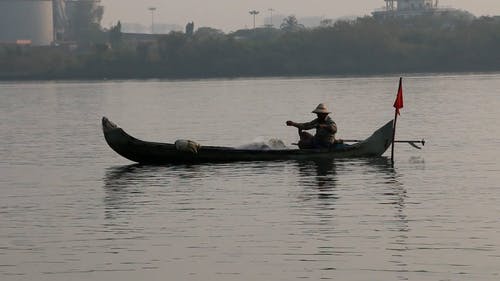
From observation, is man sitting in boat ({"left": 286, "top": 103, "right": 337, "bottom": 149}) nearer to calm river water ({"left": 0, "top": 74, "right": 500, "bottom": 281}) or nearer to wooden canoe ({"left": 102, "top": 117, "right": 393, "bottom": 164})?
wooden canoe ({"left": 102, "top": 117, "right": 393, "bottom": 164})

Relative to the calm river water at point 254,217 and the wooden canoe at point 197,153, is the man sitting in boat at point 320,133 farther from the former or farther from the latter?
the calm river water at point 254,217

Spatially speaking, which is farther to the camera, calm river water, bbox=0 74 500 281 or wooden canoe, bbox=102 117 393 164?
wooden canoe, bbox=102 117 393 164

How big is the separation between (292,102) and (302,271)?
79570 millimetres

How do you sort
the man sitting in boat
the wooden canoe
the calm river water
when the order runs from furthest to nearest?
the wooden canoe → the man sitting in boat → the calm river water

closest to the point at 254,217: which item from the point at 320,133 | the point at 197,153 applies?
the point at 320,133

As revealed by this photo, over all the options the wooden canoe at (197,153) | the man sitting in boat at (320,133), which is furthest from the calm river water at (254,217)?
the man sitting in boat at (320,133)

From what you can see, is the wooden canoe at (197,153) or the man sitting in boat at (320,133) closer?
the man sitting in boat at (320,133)

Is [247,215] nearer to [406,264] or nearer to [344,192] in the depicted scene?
[344,192]

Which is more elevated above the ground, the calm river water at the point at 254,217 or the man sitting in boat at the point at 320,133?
the man sitting in boat at the point at 320,133

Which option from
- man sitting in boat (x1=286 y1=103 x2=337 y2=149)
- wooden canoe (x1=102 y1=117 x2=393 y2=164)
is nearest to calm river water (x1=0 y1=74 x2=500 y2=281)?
wooden canoe (x1=102 y1=117 x2=393 y2=164)

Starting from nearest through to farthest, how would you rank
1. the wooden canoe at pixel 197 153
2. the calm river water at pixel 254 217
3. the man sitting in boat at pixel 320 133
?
the calm river water at pixel 254 217 < the man sitting in boat at pixel 320 133 < the wooden canoe at pixel 197 153

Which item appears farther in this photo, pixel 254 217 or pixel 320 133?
pixel 320 133

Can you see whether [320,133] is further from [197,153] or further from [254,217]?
[254,217]

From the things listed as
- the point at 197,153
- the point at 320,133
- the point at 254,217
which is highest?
the point at 320,133
